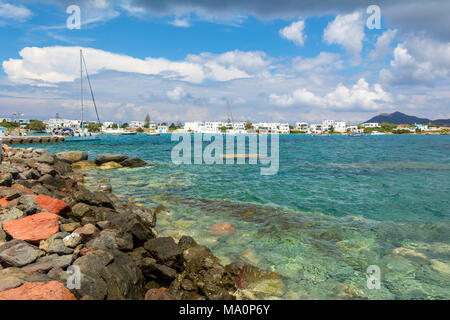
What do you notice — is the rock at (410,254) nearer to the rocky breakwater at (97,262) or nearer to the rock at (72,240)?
the rocky breakwater at (97,262)

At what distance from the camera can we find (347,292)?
6.86 meters

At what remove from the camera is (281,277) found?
24.5 feet

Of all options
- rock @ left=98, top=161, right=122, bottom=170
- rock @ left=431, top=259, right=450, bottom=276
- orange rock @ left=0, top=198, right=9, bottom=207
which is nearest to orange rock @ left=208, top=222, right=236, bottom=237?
rock @ left=431, top=259, right=450, bottom=276

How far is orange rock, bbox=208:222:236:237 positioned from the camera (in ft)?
34.4

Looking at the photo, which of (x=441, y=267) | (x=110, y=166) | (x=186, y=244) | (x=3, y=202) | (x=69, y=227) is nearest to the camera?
(x=69, y=227)

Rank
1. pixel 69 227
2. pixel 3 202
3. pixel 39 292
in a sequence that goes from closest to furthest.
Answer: pixel 39 292, pixel 69 227, pixel 3 202

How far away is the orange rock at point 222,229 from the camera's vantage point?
34.4ft

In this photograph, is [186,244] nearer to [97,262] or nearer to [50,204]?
[97,262]

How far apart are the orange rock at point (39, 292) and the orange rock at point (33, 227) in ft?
7.57

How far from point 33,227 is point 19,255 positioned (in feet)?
4.88

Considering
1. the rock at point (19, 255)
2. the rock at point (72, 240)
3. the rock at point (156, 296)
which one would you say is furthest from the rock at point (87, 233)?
the rock at point (156, 296)

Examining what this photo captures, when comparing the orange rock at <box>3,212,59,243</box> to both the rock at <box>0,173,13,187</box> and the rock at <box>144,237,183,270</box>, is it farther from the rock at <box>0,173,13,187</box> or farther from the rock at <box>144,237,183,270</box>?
the rock at <box>0,173,13,187</box>

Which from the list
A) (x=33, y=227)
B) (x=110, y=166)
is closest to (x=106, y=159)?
(x=110, y=166)
